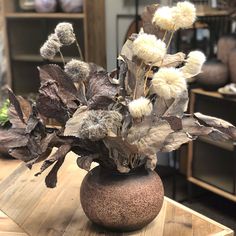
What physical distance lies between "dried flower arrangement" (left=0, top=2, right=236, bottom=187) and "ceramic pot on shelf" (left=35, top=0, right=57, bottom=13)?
7.30 ft

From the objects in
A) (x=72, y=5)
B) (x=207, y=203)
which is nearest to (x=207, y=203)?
(x=207, y=203)

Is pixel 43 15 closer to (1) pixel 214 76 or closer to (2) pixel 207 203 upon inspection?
(1) pixel 214 76

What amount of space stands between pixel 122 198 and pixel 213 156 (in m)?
1.99

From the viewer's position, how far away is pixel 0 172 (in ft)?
4.98

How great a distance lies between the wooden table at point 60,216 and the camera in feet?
3.68

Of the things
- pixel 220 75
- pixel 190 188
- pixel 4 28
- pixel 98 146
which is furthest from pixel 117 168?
pixel 4 28

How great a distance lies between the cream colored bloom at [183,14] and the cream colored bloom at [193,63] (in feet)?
0.23

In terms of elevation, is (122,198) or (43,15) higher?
(43,15)

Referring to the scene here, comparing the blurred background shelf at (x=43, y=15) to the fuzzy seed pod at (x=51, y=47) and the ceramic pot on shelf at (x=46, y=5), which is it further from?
the fuzzy seed pod at (x=51, y=47)

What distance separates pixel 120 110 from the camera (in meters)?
1.01

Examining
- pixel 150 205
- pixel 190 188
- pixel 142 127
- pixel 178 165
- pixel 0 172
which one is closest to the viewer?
pixel 142 127

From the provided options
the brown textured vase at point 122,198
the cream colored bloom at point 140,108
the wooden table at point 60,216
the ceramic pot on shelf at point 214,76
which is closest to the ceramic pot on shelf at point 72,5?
the ceramic pot on shelf at point 214,76

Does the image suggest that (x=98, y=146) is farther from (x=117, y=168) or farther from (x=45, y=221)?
(x=45, y=221)

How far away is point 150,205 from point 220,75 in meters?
1.78
